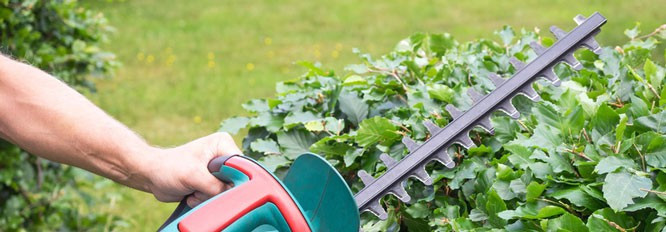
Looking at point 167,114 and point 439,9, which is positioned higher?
point 439,9

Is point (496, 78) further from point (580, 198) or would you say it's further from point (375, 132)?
point (580, 198)

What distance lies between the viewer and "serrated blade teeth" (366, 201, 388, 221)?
5.74 feet

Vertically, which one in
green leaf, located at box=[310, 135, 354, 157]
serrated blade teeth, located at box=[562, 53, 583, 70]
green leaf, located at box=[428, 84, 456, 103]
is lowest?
green leaf, located at box=[310, 135, 354, 157]

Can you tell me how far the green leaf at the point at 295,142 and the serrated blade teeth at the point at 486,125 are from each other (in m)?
0.51

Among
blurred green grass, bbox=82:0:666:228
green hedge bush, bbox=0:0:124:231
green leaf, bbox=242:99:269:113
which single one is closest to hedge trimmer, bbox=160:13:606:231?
green leaf, bbox=242:99:269:113

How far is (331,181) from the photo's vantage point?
1.57m

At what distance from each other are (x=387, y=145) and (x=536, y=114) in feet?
1.25

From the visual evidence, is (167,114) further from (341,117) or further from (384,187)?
(384,187)

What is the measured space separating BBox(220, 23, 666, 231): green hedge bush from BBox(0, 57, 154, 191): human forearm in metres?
0.37

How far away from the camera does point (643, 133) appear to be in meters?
1.65

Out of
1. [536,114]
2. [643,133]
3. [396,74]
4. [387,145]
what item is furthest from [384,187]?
[396,74]

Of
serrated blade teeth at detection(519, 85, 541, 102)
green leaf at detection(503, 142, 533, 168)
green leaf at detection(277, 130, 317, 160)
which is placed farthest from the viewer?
green leaf at detection(277, 130, 317, 160)

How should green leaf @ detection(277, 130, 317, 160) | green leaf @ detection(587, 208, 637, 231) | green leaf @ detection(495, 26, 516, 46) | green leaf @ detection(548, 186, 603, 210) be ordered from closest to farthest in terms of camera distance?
green leaf @ detection(587, 208, 637, 231)
green leaf @ detection(548, 186, 603, 210)
green leaf @ detection(277, 130, 317, 160)
green leaf @ detection(495, 26, 516, 46)

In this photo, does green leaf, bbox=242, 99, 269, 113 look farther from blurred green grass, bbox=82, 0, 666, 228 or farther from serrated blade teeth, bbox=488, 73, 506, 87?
blurred green grass, bbox=82, 0, 666, 228
